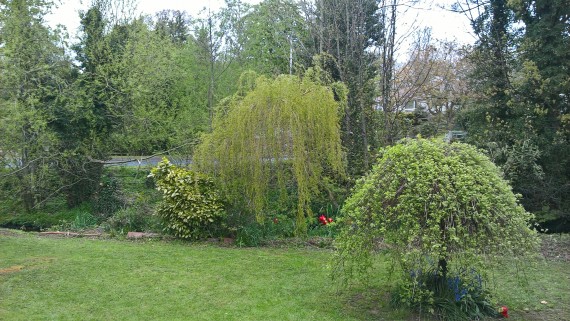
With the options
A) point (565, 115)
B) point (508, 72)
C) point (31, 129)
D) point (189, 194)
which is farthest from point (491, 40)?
point (31, 129)

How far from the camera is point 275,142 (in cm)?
753

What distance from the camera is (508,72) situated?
1091cm

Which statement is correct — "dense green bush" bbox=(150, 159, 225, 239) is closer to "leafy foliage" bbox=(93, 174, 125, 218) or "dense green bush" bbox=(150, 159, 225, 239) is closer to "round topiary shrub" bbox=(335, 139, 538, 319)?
"round topiary shrub" bbox=(335, 139, 538, 319)

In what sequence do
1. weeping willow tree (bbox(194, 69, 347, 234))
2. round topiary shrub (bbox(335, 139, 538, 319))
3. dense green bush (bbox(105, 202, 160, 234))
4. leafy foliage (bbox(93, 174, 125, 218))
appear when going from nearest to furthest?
1. round topiary shrub (bbox(335, 139, 538, 319))
2. weeping willow tree (bbox(194, 69, 347, 234))
3. dense green bush (bbox(105, 202, 160, 234))
4. leafy foliage (bbox(93, 174, 125, 218))

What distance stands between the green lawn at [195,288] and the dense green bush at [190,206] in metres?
0.71

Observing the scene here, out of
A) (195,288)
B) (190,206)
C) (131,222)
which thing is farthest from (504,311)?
(131,222)

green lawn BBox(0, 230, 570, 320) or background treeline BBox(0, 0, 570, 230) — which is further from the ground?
background treeline BBox(0, 0, 570, 230)

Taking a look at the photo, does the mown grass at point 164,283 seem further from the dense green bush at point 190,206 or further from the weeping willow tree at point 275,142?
the weeping willow tree at point 275,142

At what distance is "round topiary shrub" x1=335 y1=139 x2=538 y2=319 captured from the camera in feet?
14.2

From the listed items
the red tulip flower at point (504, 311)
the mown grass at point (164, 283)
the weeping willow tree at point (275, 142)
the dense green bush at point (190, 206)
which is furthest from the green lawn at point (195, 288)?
the weeping willow tree at point (275, 142)

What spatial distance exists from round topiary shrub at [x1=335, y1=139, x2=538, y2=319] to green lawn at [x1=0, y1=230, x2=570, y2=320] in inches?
19.8

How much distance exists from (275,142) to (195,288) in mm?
2692

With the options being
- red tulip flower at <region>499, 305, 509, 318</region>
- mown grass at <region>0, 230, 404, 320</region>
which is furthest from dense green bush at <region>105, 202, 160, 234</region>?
red tulip flower at <region>499, 305, 509, 318</region>

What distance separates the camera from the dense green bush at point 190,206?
334 inches
